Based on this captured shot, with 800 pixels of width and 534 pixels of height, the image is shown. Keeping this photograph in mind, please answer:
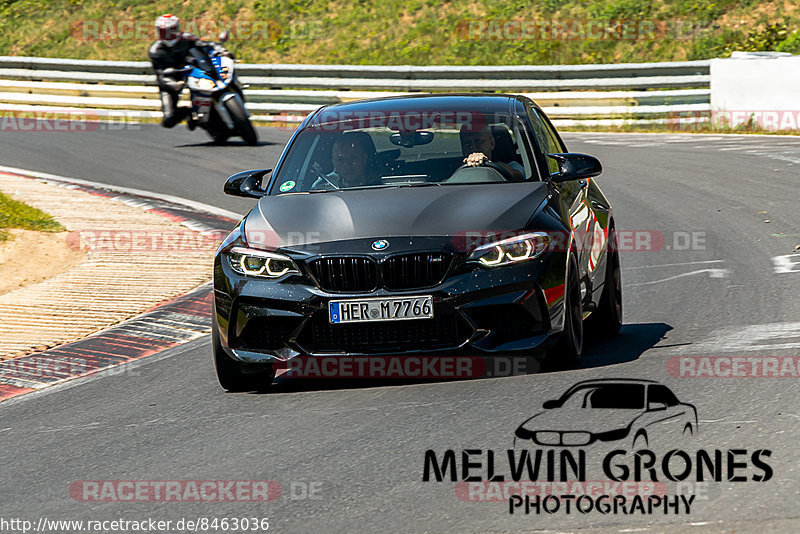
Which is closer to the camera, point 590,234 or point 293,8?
point 590,234

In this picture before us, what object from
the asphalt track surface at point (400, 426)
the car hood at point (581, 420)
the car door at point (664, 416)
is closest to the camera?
the asphalt track surface at point (400, 426)

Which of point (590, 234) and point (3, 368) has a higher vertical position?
point (590, 234)

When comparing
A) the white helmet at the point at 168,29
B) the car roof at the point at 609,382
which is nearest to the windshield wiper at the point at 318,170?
the car roof at the point at 609,382

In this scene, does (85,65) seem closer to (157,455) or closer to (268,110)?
(268,110)

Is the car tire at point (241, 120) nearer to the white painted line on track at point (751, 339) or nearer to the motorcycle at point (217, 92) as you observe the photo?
the motorcycle at point (217, 92)

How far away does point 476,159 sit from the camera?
24.7ft

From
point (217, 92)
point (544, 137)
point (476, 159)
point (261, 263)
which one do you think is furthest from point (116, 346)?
point (217, 92)

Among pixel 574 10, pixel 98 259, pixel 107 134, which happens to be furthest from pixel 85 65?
pixel 98 259

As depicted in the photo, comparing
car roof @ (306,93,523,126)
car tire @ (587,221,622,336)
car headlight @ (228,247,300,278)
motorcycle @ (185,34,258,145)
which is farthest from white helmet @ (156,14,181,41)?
car headlight @ (228,247,300,278)

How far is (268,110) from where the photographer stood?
935 inches

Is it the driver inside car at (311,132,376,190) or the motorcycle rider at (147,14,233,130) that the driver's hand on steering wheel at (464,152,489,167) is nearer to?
the driver inside car at (311,132,376,190)

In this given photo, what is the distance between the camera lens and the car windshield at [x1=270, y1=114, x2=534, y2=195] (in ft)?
24.5

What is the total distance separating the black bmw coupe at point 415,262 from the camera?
635 centimetres

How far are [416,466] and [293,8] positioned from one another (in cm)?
2819
